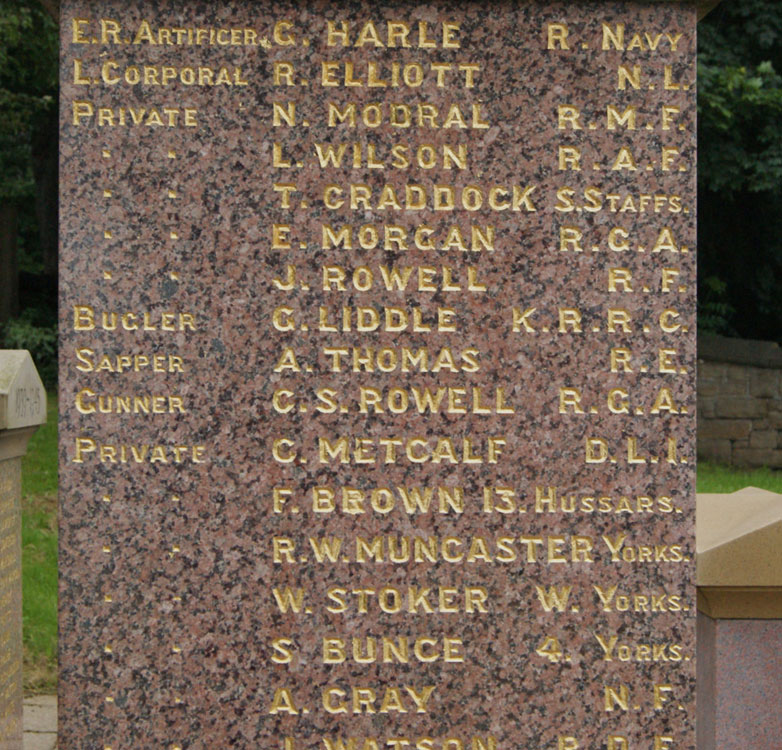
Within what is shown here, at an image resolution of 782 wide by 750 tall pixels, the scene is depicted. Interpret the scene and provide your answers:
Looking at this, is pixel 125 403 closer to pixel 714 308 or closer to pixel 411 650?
pixel 411 650

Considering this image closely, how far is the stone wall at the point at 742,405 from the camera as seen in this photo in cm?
1349

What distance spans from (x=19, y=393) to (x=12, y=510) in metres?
0.60

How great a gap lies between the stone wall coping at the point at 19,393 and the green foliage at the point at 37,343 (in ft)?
39.8

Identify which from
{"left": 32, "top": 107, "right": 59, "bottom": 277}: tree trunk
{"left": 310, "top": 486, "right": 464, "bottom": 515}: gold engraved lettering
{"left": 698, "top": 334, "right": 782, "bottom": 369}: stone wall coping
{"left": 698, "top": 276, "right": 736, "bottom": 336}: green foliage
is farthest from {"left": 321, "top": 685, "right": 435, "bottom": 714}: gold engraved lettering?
{"left": 32, "top": 107, "right": 59, "bottom": 277}: tree trunk

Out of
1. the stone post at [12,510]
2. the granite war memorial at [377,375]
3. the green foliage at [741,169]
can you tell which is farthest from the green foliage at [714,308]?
the granite war memorial at [377,375]

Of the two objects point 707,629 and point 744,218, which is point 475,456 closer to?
point 707,629

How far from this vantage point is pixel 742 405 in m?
13.6

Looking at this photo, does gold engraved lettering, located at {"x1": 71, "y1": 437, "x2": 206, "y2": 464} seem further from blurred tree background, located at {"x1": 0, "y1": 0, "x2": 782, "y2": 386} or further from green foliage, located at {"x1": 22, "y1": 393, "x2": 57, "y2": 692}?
blurred tree background, located at {"x1": 0, "y1": 0, "x2": 782, "y2": 386}

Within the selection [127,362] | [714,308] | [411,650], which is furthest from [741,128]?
[127,362]

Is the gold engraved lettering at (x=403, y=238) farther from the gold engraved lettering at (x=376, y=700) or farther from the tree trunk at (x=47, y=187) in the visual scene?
the tree trunk at (x=47, y=187)

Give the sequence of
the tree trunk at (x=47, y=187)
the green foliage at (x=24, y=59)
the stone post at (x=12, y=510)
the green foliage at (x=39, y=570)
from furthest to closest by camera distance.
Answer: the tree trunk at (x=47, y=187), the green foliage at (x=24, y=59), the green foliage at (x=39, y=570), the stone post at (x=12, y=510)

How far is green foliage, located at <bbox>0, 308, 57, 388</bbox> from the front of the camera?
54.6 feet

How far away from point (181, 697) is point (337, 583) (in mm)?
526

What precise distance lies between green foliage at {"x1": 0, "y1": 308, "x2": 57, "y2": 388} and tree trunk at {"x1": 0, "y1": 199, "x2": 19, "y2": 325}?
0.98 metres
